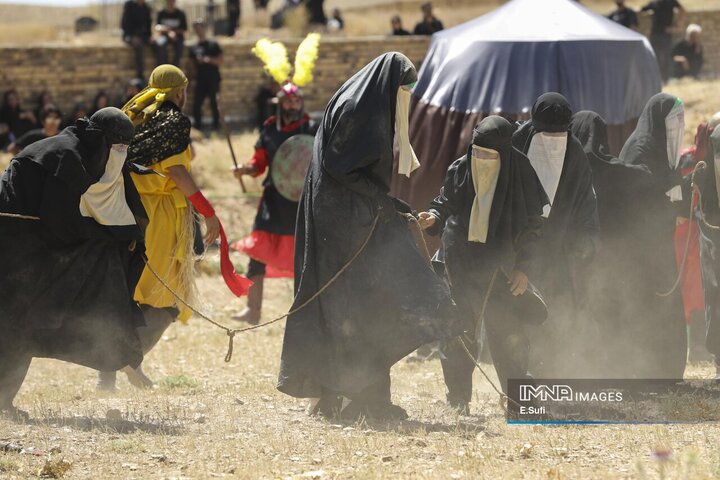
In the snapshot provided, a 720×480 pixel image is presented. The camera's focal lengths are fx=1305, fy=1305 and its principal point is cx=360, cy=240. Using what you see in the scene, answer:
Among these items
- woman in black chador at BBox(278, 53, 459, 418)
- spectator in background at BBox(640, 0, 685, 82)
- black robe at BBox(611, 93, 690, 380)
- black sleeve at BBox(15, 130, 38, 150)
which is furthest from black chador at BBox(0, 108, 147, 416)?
spectator in background at BBox(640, 0, 685, 82)

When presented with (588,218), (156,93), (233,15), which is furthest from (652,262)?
(233,15)

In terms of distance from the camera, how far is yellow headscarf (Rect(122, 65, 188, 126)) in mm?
7613

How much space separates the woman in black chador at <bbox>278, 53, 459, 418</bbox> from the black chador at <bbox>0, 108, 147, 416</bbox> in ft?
3.41

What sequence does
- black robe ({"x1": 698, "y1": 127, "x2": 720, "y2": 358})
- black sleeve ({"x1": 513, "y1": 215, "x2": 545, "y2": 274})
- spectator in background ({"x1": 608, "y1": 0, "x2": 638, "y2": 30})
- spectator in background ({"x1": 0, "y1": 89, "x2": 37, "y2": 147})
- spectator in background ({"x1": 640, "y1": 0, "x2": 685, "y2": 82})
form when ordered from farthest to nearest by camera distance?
spectator in background ({"x1": 640, "y1": 0, "x2": 685, "y2": 82}) < spectator in background ({"x1": 608, "y1": 0, "x2": 638, "y2": 30}) < spectator in background ({"x1": 0, "y1": 89, "x2": 37, "y2": 147}) < black robe ({"x1": 698, "y1": 127, "x2": 720, "y2": 358}) < black sleeve ({"x1": 513, "y1": 215, "x2": 545, "y2": 274})

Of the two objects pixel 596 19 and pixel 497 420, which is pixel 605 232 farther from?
pixel 596 19

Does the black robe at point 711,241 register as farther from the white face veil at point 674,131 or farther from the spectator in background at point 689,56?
the spectator in background at point 689,56

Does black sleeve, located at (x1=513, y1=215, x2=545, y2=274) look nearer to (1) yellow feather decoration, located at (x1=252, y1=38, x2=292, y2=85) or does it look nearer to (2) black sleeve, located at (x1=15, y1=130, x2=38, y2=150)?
(1) yellow feather decoration, located at (x1=252, y1=38, x2=292, y2=85)

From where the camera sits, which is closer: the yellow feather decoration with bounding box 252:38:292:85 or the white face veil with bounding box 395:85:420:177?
the white face veil with bounding box 395:85:420:177

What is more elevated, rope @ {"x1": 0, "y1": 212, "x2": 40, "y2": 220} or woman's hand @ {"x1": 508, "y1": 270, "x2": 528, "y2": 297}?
rope @ {"x1": 0, "y1": 212, "x2": 40, "y2": 220}

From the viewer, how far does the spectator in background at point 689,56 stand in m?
22.3

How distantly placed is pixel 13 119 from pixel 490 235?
12.2 meters

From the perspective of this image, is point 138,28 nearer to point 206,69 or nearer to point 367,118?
point 206,69

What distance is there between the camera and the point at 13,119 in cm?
1775

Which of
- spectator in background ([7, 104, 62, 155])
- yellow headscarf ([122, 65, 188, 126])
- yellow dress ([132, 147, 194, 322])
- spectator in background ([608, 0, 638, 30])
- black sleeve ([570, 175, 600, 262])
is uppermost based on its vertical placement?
yellow headscarf ([122, 65, 188, 126])
